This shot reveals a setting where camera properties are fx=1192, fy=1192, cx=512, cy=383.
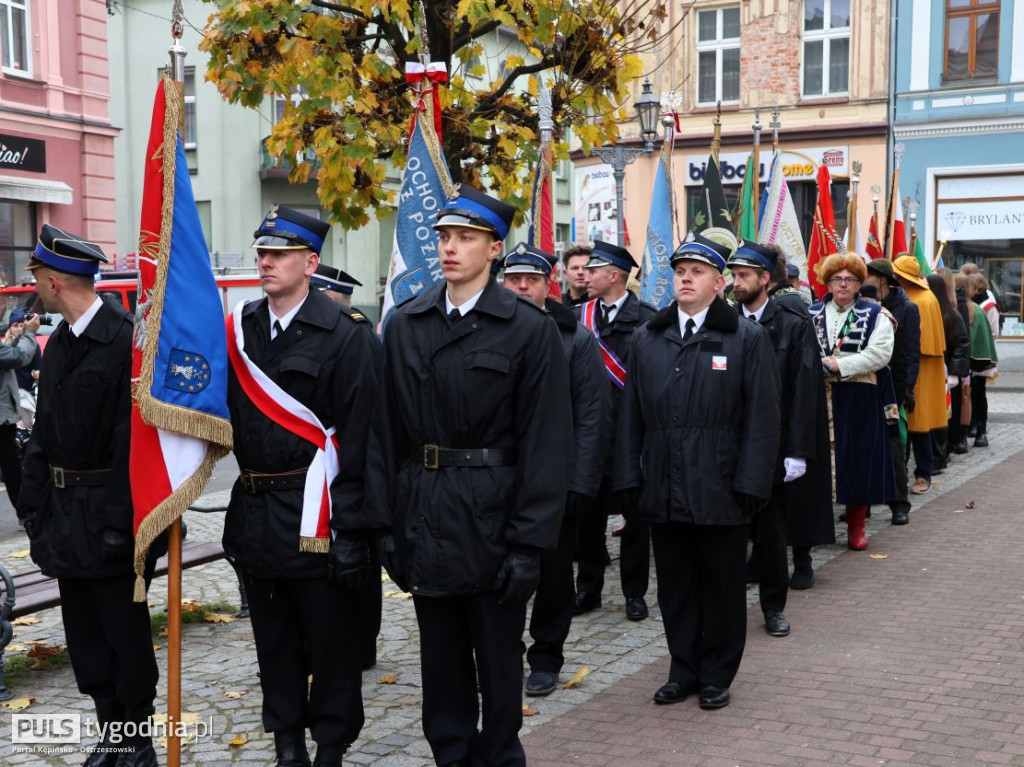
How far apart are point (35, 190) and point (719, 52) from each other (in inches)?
600

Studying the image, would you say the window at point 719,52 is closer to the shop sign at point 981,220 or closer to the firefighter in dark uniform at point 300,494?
the shop sign at point 981,220

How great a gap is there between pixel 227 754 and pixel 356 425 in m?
1.58

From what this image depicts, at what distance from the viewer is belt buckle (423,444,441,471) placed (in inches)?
163

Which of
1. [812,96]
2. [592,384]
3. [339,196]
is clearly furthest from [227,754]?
[812,96]

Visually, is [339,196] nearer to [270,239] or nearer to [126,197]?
[270,239]

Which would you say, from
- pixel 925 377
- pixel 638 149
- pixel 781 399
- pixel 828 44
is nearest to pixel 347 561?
pixel 781 399

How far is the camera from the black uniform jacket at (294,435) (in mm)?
4395

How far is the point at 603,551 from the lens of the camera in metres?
7.21

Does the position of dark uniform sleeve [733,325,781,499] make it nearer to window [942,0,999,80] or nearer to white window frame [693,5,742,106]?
window [942,0,999,80]

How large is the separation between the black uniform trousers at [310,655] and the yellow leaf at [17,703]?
1.66 metres

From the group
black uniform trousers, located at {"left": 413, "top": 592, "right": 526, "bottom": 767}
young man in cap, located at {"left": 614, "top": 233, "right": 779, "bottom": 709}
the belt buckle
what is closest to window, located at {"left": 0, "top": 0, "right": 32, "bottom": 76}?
young man in cap, located at {"left": 614, "top": 233, "right": 779, "bottom": 709}

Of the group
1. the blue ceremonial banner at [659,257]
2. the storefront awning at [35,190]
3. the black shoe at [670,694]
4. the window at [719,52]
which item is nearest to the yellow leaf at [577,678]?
the black shoe at [670,694]

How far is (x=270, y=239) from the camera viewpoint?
4.53 m

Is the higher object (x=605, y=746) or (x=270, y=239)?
(x=270, y=239)
